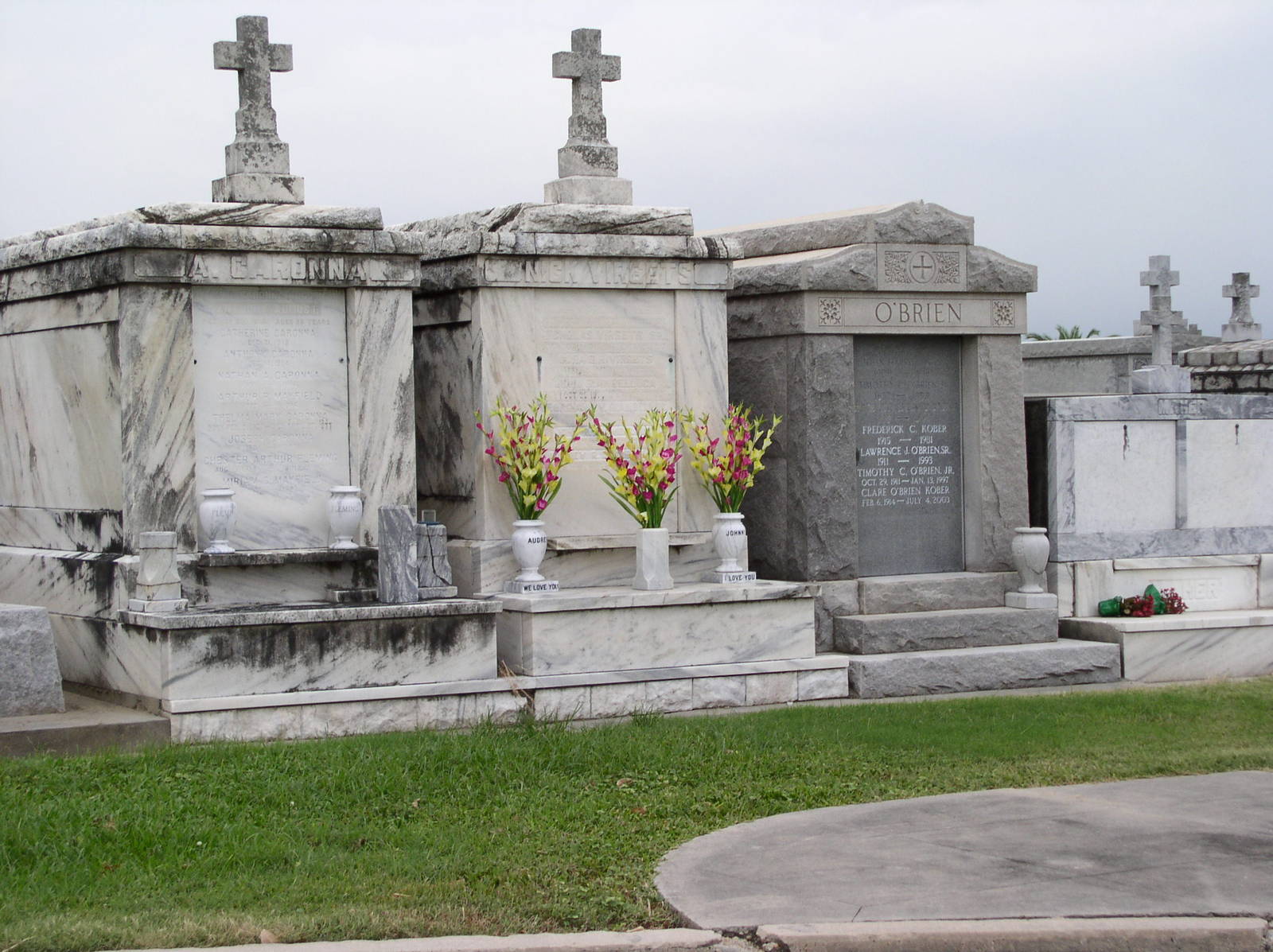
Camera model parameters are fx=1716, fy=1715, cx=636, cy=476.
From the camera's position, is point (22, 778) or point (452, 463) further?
point (452, 463)

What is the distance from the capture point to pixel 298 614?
27.8ft

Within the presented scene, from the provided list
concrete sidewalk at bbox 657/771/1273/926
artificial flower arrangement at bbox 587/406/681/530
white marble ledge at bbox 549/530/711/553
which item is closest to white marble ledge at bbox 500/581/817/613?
white marble ledge at bbox 549/530/711/553

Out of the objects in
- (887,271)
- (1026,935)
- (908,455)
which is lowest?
(1026,935)

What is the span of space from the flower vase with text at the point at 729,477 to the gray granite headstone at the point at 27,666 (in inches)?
147

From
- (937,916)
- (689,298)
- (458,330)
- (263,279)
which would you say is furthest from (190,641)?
(937,916)

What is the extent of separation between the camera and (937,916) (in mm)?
5199

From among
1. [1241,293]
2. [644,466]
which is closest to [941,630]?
[644,466]

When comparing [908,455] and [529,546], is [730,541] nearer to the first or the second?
[529,546]

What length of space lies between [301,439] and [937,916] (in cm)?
537

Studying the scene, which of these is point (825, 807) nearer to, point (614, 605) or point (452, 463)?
point (614, 605)

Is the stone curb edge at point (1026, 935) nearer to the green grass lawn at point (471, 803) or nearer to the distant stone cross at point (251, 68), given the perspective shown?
the green grass lawn at point (471, 803)

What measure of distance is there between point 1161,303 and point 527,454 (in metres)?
11.6

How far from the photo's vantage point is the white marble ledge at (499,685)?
8.32 metres

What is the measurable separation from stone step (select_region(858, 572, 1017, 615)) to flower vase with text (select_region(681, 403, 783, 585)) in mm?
969
